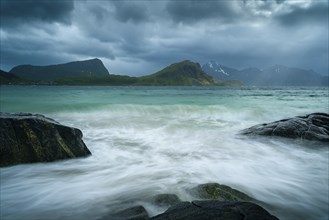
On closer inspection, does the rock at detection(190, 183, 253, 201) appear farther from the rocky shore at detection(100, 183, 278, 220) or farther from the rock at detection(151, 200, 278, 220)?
the rock at detection(151, 200, 278, 220)

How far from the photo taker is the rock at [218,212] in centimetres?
307

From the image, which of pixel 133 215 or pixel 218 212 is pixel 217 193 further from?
pixel 218 212

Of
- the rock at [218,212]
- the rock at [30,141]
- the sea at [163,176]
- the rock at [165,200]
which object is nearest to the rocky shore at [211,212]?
the rock at [218,212]

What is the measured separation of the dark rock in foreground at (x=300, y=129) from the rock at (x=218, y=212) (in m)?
10.4

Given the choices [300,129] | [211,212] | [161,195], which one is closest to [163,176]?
[161,195]

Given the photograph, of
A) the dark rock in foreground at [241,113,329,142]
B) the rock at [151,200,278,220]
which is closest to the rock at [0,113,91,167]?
the rock at [151,200,278,220]

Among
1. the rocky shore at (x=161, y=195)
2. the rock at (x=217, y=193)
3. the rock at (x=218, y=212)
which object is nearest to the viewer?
the rock at (x=218, y=212)

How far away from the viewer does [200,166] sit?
8953 millimetres

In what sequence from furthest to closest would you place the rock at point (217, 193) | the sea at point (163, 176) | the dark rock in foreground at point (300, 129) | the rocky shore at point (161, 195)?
the dark rock in foreground at point (300, 129) → the sea at point (163, 176) → the rock at point (217, 193) → the rocky shore at point (161, 195)

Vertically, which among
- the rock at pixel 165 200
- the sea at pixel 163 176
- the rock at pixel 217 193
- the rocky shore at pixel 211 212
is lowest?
the sea at pixel 163 176

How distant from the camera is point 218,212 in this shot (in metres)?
3.19

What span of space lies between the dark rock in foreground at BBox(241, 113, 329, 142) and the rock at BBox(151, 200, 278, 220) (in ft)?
34.1

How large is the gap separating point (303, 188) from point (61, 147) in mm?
7275

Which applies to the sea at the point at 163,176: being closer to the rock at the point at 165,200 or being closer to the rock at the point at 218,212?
the rock at the point at 165,200
